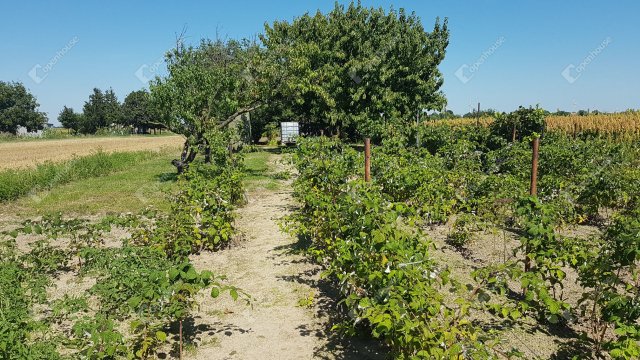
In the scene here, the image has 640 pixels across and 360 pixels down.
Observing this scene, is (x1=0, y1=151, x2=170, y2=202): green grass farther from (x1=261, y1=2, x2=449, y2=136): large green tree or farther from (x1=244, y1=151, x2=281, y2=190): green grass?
(x1=261, y1=2, x2=449, y2=136): large green tree

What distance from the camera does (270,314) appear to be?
4984 mm

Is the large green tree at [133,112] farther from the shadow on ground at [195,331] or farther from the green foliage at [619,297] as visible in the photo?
the green foliage at [619,297]

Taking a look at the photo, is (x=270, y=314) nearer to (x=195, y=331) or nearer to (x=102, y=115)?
(x=195, y=331)

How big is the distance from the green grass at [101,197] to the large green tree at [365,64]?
972cm

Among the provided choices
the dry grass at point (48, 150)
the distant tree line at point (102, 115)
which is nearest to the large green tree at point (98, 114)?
the distant tree line at point (102, 115)

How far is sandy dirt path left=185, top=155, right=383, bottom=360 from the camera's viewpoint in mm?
4180

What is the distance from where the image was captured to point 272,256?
279 inches

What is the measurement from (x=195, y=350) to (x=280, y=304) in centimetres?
130

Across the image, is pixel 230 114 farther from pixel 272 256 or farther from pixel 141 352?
pixel 141 352

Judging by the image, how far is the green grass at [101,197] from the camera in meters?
10.6

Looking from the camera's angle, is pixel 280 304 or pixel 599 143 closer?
pixel 280 304

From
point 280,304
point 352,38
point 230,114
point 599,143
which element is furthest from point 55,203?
point 352,38

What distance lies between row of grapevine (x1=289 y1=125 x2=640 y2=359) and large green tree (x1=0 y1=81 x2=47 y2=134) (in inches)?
3337

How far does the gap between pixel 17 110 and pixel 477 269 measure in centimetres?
9012
